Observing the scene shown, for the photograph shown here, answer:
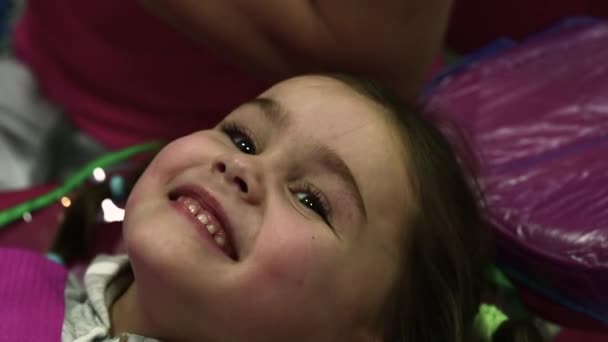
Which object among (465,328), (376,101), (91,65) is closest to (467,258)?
(465,328)

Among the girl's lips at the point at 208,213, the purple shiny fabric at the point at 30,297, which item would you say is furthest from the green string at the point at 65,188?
the girl's lips at the point at 208,213

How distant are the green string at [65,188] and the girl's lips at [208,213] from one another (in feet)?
1.04

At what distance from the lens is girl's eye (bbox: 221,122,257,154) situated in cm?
74

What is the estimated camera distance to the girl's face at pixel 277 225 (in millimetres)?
657

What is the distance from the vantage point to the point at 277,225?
2.17ft

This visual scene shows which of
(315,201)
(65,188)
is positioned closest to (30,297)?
(65,188)

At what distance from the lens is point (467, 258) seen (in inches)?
31.1

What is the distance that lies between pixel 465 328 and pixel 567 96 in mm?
335

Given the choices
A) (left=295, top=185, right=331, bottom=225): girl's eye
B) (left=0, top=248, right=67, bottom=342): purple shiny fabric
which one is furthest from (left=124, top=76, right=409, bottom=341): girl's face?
(left=0, top=248, right=67, bottom=342): purple shiny fabric

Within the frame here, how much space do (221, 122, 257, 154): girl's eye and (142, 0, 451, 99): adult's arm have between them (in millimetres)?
102

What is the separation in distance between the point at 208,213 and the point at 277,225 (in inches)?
2.5

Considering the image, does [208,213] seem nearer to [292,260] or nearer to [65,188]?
[292,260]

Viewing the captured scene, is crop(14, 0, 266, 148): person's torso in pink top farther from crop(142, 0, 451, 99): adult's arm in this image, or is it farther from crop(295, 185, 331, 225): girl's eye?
crop(295, 185, 331, 225): girl's eye

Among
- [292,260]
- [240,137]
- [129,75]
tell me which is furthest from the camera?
[129,75]
